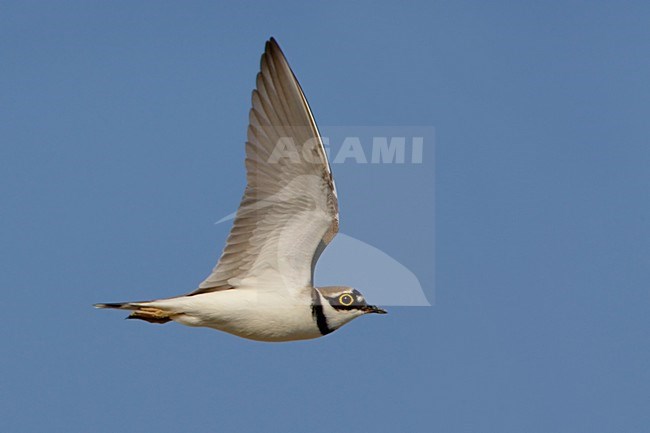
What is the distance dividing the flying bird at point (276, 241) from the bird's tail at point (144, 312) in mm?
11

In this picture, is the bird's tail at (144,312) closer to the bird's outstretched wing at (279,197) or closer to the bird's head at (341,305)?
the bird's outstretched wing at (279,197)

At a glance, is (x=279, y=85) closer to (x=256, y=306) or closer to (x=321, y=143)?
(x=321, y=143)

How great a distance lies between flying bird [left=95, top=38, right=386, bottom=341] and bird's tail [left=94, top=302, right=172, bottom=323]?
0.4 inches

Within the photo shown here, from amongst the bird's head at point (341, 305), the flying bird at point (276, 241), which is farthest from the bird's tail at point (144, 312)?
the bird's head at point (341, 305)

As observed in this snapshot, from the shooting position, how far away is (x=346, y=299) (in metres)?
14.7

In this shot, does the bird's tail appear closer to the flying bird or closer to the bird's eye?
the flying bird

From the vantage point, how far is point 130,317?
1434 cm

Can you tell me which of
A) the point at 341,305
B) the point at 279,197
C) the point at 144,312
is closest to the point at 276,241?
the point at 279,197

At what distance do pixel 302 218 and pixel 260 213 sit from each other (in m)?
0.45

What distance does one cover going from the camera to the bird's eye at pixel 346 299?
48.1 feet

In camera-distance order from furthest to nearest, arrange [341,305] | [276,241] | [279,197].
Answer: [341,305], [276,241], [279,197]

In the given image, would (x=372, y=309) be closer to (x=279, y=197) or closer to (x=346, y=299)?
(x=346, y=299)

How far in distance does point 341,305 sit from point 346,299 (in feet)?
0.33

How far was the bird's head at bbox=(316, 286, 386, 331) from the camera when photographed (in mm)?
14562
